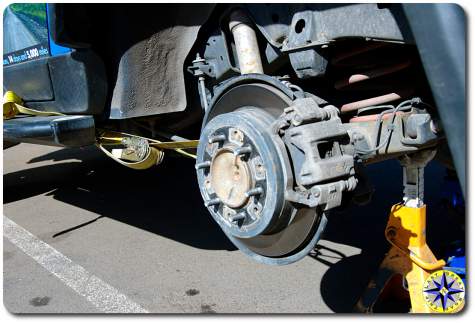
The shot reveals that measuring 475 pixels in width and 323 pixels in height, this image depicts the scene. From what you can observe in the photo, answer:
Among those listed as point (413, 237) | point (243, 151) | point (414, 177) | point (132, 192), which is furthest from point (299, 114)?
point (132, 192)

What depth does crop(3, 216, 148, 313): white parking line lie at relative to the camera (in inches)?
95.0

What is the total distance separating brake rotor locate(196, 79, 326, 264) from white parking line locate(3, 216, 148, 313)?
91cm

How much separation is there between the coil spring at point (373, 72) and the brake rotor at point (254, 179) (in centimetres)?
34


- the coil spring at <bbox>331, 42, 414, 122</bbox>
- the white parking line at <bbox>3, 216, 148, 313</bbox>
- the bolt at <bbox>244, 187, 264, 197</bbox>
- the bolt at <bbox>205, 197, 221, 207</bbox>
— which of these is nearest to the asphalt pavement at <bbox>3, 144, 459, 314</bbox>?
the white parking line at <bbox>3, 216, 148, 313</bbox>

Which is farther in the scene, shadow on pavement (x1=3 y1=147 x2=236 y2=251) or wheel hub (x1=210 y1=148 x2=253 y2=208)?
shadow on pavement (x1=3 y1=147 x2=236 y2=251)

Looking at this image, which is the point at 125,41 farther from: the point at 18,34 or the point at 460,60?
the point at 460,60

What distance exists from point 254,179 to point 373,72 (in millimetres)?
619

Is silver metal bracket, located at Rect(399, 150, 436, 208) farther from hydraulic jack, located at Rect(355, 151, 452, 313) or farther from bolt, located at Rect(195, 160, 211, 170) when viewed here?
bolt, located at Rect(195, 160, 211, 170)

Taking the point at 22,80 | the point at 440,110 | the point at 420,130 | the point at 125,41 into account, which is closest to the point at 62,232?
the point at 22,80

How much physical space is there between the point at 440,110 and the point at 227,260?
1.92 metres

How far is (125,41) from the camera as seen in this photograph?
7.73 feet

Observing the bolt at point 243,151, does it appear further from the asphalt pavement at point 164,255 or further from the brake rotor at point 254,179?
the asphalt pavement at point 164,255

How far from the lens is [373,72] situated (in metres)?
1.76

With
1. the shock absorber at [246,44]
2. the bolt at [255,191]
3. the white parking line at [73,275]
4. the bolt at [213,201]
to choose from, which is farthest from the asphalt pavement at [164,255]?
the shock absorber at [246,44]
